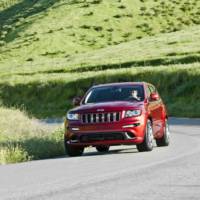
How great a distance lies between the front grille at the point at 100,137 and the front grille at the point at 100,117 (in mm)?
321

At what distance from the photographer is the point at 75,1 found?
10119 centimetres

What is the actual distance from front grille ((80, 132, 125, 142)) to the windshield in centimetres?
134

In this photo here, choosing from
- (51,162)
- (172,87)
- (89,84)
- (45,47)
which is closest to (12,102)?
(89,84)

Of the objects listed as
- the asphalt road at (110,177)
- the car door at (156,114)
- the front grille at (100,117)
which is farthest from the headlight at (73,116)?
the car door at (156,114)

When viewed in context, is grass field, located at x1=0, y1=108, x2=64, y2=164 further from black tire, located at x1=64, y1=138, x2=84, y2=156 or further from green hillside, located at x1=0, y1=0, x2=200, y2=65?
green hillside, located at x1=0, y1=0, x2=200, y2=65

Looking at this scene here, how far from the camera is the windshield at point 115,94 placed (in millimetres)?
19703

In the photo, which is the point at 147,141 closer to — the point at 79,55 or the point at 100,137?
the point at 100,137

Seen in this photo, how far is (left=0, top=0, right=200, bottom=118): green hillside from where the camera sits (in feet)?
164

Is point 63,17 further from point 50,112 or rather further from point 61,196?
point 61,196

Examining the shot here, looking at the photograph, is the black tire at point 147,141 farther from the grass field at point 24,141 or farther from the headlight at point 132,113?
the grass field at point 24,141

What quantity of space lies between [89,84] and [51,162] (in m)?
36.4

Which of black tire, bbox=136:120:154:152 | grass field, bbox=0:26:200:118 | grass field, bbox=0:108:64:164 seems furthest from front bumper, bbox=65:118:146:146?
grass field, bbox=0:26:200:118

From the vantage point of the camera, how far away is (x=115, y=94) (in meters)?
19.8

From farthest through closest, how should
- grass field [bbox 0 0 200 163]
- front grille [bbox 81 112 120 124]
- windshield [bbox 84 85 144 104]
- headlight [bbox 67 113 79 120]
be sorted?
grass field [bbox 0 0 200 163] < windshield [bbox 84 85 144 104] < headlight [bbox 67 113 79 120] < front grille [bbox 81 112 120 124]
